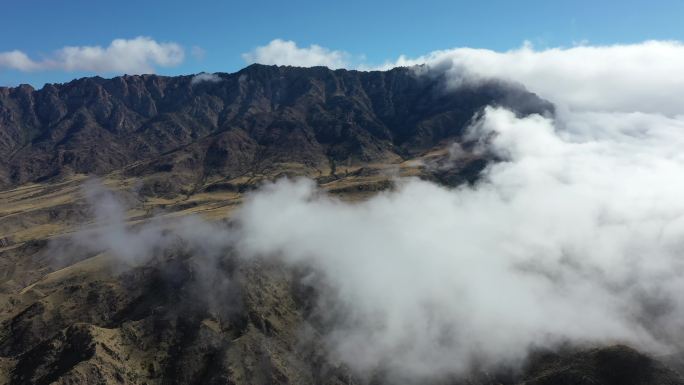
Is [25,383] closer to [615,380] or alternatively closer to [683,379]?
[615,380]

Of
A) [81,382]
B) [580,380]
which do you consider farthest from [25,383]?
[580,380]

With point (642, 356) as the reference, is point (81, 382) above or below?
above

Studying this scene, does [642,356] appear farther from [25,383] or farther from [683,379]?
[25,383]

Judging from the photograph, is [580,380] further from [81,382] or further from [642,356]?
[81,382]

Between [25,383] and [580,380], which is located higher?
[25,383]

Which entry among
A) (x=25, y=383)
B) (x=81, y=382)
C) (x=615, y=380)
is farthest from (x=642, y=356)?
(x=25, y=383)

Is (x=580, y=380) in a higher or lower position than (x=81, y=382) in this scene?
lower

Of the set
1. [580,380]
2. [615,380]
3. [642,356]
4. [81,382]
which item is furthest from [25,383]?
[642,356]
